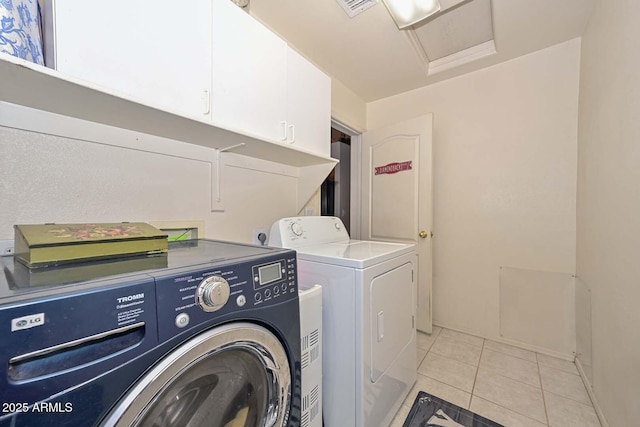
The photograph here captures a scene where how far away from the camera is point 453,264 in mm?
2645

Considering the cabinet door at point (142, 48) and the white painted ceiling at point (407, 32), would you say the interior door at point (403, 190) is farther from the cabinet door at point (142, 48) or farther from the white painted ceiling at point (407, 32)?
the cabinet door at point (142, 48)

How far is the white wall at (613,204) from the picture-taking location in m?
1.18

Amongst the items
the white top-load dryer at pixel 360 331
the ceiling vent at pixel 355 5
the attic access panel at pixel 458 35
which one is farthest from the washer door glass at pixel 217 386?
the attic access panel at pixel 458 35

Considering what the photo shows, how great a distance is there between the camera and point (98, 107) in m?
0.96

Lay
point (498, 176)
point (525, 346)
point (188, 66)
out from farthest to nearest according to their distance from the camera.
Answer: point (498, 176), point (525, 346), point (188, 66)

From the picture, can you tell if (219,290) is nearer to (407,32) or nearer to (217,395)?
(217,395)

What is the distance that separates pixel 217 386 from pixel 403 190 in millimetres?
2380

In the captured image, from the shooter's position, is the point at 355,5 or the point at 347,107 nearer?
the point at 355,5

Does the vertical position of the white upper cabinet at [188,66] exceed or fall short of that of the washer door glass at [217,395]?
it exceeds it

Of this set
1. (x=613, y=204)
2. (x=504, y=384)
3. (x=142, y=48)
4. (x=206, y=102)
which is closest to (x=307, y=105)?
(x=206, y=102)

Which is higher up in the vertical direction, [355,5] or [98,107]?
[355,5]

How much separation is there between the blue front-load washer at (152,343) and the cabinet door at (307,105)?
0.98 meters

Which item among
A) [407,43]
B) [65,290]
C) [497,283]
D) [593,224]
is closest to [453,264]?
[497,283]

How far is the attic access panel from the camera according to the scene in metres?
1.91
